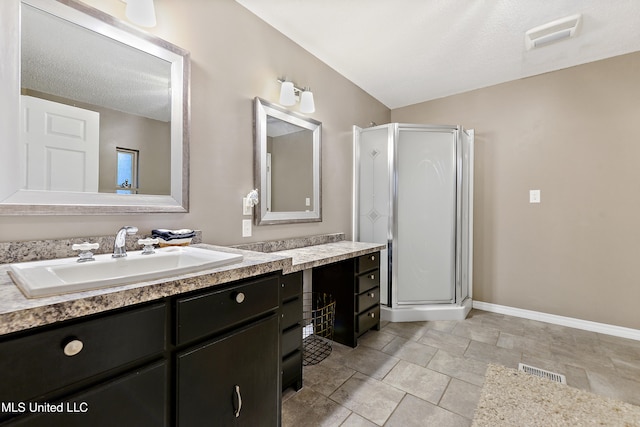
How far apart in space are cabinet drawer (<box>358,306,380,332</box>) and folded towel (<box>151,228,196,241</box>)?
145cm

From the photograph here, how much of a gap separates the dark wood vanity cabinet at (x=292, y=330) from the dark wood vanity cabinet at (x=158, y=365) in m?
0.39

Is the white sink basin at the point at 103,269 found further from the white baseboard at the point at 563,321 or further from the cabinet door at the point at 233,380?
the white baseboard at the point at 563,321

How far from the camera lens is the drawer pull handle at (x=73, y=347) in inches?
25.7

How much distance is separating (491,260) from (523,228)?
0.46 m

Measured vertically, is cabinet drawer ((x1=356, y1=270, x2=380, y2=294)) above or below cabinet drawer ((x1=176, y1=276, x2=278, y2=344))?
below

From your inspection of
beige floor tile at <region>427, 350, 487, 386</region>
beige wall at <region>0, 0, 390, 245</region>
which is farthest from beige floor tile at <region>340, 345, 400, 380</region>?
beige wall at <region>0, 0, 390, 245</region>

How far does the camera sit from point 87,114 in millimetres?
1279

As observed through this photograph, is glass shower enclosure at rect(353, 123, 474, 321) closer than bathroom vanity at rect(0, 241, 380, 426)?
No

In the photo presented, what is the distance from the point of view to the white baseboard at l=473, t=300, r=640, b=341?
8.16 feet

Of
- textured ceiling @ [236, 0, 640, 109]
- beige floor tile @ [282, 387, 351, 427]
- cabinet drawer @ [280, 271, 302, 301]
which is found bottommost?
beige floor tile @ [282, 387, 351, 427]

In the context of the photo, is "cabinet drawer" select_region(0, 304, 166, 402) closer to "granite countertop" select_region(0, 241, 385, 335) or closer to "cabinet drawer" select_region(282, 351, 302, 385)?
"granite countertop" select_region(0, 241, 385, 335)

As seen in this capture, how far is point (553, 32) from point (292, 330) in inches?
114

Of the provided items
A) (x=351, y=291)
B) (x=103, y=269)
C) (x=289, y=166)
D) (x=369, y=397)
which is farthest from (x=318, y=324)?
(x=103, y=269)

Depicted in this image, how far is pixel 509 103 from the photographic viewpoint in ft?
9.91
